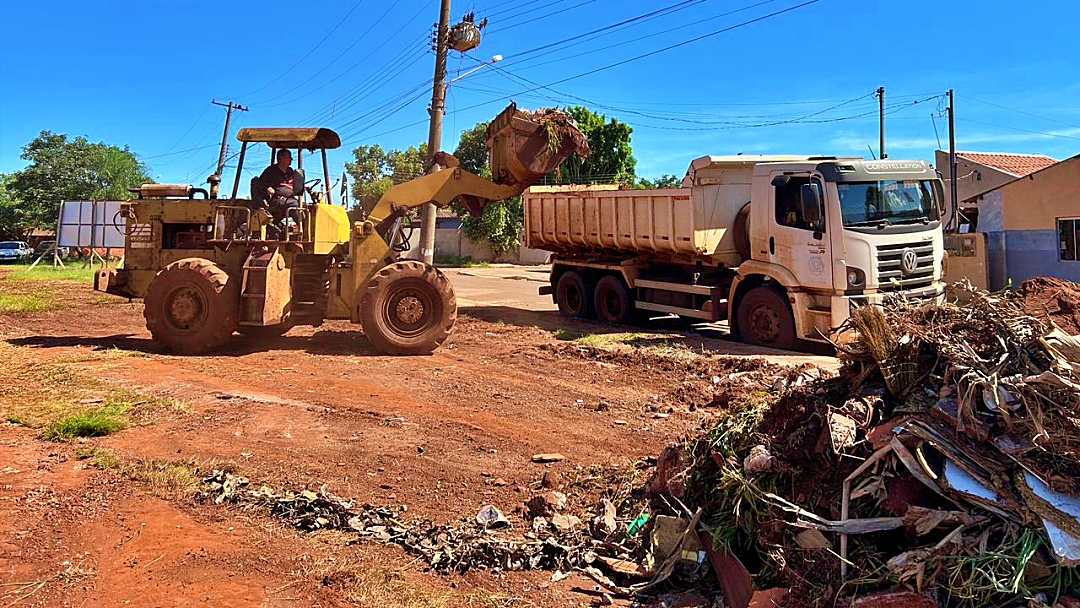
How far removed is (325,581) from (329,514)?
35.6 inches

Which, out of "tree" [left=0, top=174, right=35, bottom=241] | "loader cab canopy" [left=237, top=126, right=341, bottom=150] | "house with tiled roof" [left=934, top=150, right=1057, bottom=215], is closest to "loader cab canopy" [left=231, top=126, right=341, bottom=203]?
"loader cab canopy" [left=237, top=126, right=341, bottom=150]

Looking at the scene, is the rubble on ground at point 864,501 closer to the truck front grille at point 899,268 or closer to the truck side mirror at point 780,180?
the truck front grille at point 899,268

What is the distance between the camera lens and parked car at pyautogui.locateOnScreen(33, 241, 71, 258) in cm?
3622

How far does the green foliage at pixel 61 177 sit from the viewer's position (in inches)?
1655

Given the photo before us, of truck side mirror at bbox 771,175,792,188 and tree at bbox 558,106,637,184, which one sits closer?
truck side mirror at bbox 771,175,792,188

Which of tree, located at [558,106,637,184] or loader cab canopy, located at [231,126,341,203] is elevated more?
tree, located at [558,106,637,184]

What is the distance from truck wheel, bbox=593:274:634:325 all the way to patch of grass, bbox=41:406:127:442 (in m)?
9.98

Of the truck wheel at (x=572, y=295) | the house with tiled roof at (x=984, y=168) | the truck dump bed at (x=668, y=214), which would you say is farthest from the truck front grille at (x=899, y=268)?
the house with tiled roof at (x=984, y=168)

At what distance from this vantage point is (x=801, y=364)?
31.7ft

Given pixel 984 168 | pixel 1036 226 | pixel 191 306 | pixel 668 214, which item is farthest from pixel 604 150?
pixel 191 306

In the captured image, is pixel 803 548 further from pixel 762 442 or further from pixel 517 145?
pixel 517 145

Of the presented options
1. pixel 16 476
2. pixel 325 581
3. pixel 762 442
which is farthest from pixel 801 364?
pixel 16 476

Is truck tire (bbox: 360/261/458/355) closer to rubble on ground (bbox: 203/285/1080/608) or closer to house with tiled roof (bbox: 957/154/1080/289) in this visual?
rubble on ground (bbox: 203/285/1080/608)

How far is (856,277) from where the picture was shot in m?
10.5
